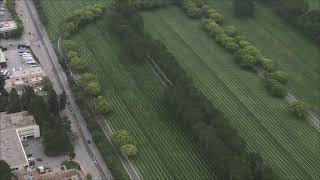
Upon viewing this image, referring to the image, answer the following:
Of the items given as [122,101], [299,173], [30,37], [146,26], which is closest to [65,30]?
[30,37]

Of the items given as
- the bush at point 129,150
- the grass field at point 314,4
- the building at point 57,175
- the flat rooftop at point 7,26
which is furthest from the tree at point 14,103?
the grass field at point 314,4

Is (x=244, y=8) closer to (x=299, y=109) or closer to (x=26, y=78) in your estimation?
(x=299, y=109)

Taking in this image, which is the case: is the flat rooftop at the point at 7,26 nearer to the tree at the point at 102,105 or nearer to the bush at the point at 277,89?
the tree at the point at 102,105

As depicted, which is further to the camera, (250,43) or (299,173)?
(250,43)

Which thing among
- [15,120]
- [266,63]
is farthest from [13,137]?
[266,63]

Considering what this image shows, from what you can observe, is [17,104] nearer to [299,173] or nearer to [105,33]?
[105,33]

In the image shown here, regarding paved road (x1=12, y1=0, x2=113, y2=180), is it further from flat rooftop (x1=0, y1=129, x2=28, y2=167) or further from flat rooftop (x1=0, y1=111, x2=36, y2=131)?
flat rooftop (x1=0, y1=129, x2=28, y2=167)
